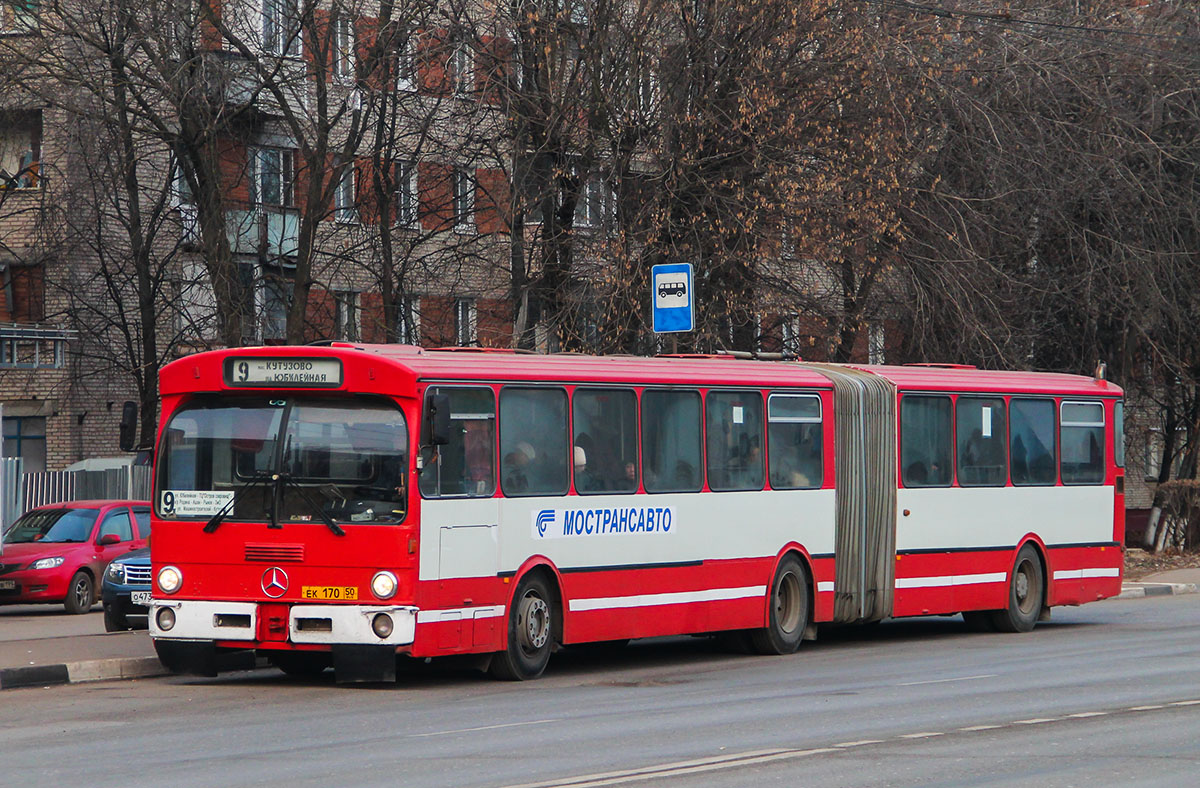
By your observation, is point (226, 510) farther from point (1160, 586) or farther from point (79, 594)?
point (1160, 586)

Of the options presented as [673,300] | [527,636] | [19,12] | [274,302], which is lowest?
[527,636]

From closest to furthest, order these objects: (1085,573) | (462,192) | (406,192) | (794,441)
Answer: (794,441), (1085,573), (406,192), (462,192)

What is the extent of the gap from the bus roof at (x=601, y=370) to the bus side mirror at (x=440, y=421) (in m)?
0.30

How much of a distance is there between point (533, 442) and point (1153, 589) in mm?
15421

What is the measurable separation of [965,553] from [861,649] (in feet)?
7.30

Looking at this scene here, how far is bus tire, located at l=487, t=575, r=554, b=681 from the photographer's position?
14906 millimetres

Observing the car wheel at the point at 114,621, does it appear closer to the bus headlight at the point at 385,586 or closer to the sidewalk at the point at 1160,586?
the bus headlight at the point at 385,586

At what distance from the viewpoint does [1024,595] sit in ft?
69.1

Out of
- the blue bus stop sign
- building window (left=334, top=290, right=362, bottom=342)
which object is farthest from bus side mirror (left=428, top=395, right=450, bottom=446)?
building window (left=334, top=290, right=362, bottom=342)

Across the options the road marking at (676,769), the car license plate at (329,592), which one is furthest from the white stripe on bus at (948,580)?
the road marking at (676,769)

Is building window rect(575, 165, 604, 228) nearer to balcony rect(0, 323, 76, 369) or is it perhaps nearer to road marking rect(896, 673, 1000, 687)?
road marking rect(896, 673, 1000, 687)

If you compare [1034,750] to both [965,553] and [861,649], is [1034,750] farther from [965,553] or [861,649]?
[965,553]

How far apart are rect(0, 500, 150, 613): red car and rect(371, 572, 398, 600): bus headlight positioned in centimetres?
1120

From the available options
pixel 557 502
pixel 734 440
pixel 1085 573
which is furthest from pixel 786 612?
pixel 1085 573
